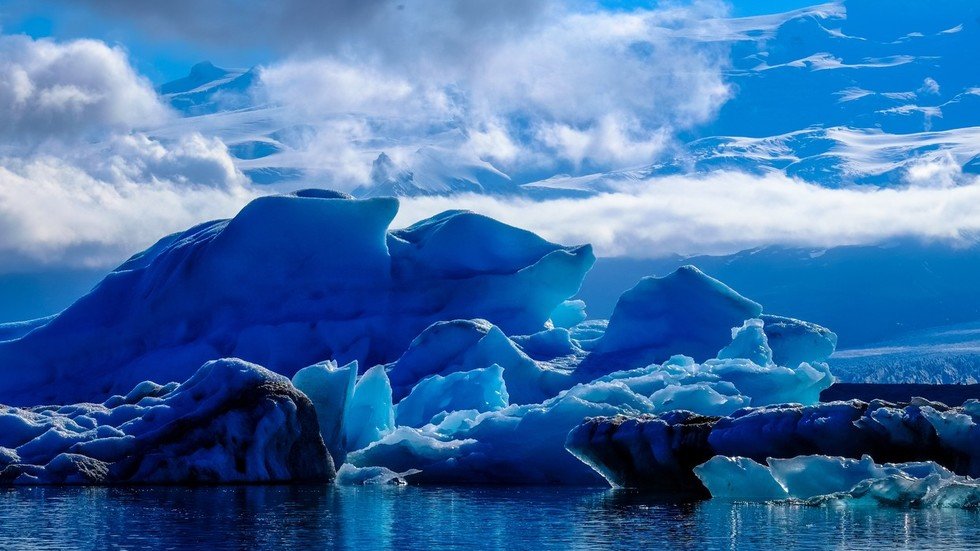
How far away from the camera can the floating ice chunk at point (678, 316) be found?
35.2 meters

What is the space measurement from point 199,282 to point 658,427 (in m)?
19.9

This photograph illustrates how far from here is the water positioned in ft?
47.9

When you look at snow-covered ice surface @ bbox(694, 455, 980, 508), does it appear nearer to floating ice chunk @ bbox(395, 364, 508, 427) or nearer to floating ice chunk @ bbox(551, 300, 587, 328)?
floating ice chunk @ bbox(395, 364, 508, 427)

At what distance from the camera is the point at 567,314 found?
1724 inches

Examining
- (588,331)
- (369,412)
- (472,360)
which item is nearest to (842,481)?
(369,412)

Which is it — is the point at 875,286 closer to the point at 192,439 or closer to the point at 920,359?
the point at 920,359

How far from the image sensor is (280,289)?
3788 cm

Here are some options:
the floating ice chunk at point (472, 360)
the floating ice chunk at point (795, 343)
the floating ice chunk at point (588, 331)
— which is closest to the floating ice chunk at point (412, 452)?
the floating ice chunk at point (472, 360)

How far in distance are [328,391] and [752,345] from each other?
10551 millimetres

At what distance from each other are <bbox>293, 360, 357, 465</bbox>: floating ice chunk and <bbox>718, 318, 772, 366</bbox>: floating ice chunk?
9.67 metres

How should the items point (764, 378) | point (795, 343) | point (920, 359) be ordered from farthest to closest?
point (920, 359) < point (795, 343) < point (764, 378)

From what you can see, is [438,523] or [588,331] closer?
[438,523]

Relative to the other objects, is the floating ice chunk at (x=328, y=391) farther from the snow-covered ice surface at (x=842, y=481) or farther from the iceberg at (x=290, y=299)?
the iceberg at (x=290, y=299)

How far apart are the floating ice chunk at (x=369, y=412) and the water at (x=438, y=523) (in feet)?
16.4
